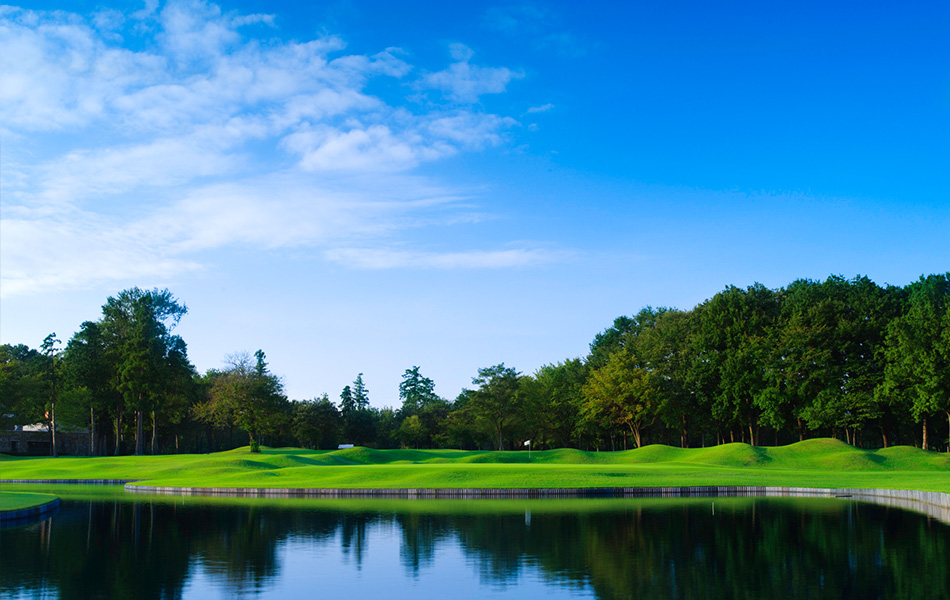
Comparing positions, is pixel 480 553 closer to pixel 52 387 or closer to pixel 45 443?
pixel 52 387

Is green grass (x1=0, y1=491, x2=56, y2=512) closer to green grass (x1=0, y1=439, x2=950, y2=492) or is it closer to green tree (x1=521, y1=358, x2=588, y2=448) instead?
green grass (x1=0, y1=439, x2=950, y2=492)

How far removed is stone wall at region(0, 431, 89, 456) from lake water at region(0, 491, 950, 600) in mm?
76968

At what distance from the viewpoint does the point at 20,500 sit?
3203 centimetres

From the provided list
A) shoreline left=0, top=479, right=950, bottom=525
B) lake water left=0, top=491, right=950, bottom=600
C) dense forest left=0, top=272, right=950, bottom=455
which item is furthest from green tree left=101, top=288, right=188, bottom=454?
lake water left=0, top=491, right=950, bottom=600

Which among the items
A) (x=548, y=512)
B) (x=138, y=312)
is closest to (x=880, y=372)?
(x=548, y=512)

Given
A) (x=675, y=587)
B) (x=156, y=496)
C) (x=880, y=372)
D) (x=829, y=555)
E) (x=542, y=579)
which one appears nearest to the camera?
(x=675, y=587)

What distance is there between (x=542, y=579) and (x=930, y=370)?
60887 mm

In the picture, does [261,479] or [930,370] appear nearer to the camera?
[261,479]

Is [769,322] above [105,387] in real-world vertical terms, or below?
above

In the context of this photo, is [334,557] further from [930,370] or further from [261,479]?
[930,370]

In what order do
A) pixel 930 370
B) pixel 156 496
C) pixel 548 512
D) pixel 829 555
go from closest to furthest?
1. pixel 829 555
2. pixel 548 512
3. pixel 156 496
4. pixel 930 370

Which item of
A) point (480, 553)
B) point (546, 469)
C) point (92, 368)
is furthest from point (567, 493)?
point (92, 368)

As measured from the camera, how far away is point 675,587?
53.2 feet

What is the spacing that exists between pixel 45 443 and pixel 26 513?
84.9 meters
